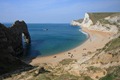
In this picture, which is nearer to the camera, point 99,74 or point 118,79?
point 118,79

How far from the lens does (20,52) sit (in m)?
82.1

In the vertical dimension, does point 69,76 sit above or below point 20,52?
above

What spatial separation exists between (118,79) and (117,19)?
5794 inches

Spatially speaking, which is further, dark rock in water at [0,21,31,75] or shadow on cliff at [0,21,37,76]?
dark rock in water at [0,21,31,75]

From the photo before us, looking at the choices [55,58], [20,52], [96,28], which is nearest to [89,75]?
[55,58]

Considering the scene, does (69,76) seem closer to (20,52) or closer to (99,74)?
(99,74)

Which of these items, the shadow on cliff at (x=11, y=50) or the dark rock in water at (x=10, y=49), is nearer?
the shadow on cliff at (x=11, y=50)

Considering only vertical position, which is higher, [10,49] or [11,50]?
[10,49]

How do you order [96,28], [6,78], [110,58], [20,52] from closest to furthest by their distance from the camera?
[110,58] → [6,78] → [20,52] → [96,28]

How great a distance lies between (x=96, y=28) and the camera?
7234 inches

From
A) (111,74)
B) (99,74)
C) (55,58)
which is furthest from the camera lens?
(55,58)

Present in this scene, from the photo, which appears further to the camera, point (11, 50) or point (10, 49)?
point (11, 50)

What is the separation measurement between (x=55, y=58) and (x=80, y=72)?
40107 mm

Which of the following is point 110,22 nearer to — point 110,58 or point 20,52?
point 20,52
